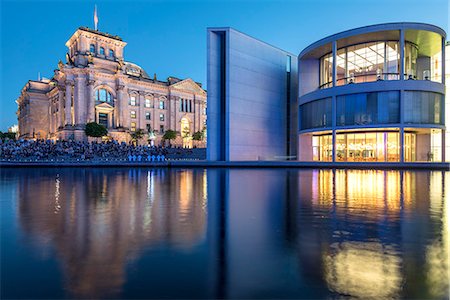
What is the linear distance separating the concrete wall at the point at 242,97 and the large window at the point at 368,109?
10.8m

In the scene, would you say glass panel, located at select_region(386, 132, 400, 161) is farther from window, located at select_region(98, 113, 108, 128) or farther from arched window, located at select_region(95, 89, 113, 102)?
arched window, located at select_region(95, 89, 113, 102)

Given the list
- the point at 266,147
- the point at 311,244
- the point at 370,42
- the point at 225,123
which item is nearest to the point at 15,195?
the point at 311,244

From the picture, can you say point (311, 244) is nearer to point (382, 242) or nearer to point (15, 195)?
point (382, 242)

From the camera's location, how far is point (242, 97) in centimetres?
3912

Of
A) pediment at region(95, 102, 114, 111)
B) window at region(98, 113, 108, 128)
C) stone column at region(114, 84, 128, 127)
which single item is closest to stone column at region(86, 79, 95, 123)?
pediment at region(95, 102, 114, 111)

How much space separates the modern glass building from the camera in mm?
32688

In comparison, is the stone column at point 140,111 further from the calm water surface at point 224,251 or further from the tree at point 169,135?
the calm water surface at point 224,251

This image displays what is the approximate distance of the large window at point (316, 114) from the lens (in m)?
36.6

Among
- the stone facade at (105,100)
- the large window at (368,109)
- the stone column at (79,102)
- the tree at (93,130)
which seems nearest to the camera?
the large window at (368,109)

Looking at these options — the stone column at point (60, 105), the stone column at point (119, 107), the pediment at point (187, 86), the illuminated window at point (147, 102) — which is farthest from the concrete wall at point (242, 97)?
the stone column at point (60, 105)

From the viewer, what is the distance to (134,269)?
388 centimetres

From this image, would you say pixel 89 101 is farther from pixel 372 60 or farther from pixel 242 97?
pixel 372 60

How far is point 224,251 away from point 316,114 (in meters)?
36.1

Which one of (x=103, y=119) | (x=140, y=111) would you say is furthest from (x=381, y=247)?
(x=140, y=111)
